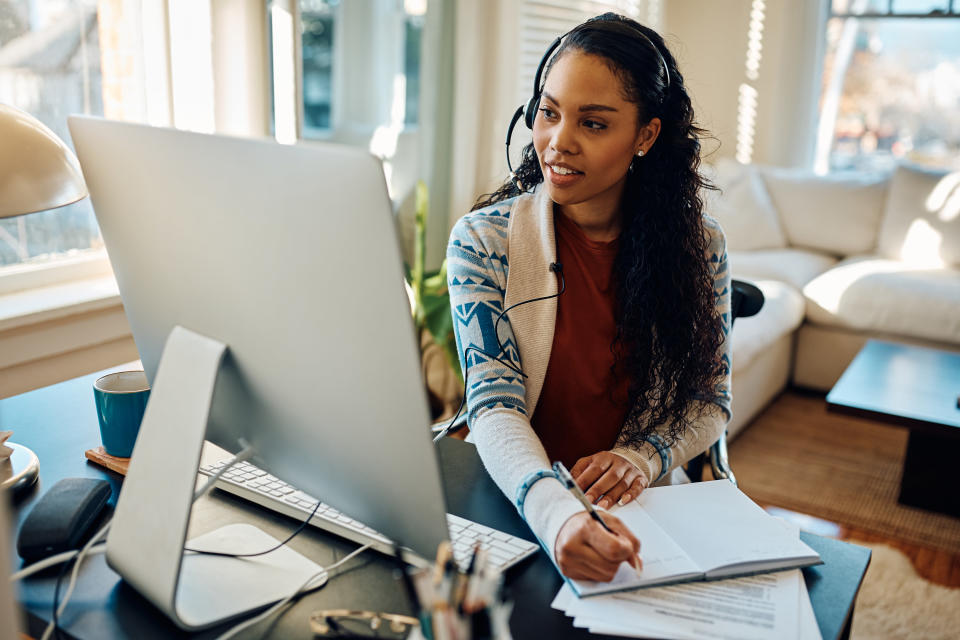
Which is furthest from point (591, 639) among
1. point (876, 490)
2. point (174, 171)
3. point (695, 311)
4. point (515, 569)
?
point (876, 490)

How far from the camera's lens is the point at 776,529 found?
884mm

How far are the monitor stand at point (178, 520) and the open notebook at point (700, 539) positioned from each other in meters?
0.30

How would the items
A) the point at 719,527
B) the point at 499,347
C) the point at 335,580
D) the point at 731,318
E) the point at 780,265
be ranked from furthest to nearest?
the point at 780,265
the point at 731,318
the point at 499,347
the point at 719,527
the point at 335,580

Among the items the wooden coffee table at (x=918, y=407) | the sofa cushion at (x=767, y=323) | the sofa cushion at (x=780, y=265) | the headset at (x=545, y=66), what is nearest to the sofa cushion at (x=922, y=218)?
the sofa cushion at (x=780, y=265)

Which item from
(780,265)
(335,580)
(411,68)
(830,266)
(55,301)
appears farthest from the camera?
(830,266)

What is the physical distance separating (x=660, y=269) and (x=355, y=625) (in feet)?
2.40

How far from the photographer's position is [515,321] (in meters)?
1.19

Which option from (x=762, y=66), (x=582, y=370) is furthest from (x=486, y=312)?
(x=762, y=66)

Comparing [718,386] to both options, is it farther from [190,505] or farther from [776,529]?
[190,505]

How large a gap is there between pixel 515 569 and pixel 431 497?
0.78ft

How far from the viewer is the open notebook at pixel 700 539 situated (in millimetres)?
792

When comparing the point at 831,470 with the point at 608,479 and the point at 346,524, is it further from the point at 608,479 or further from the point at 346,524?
the point at 346,524

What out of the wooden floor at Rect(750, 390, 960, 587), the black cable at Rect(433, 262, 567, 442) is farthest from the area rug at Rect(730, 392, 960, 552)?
the black cable at Rect(433, 262, 567, 442)

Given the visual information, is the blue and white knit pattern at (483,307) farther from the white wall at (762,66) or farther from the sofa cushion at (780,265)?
the white wall at (762,66)
